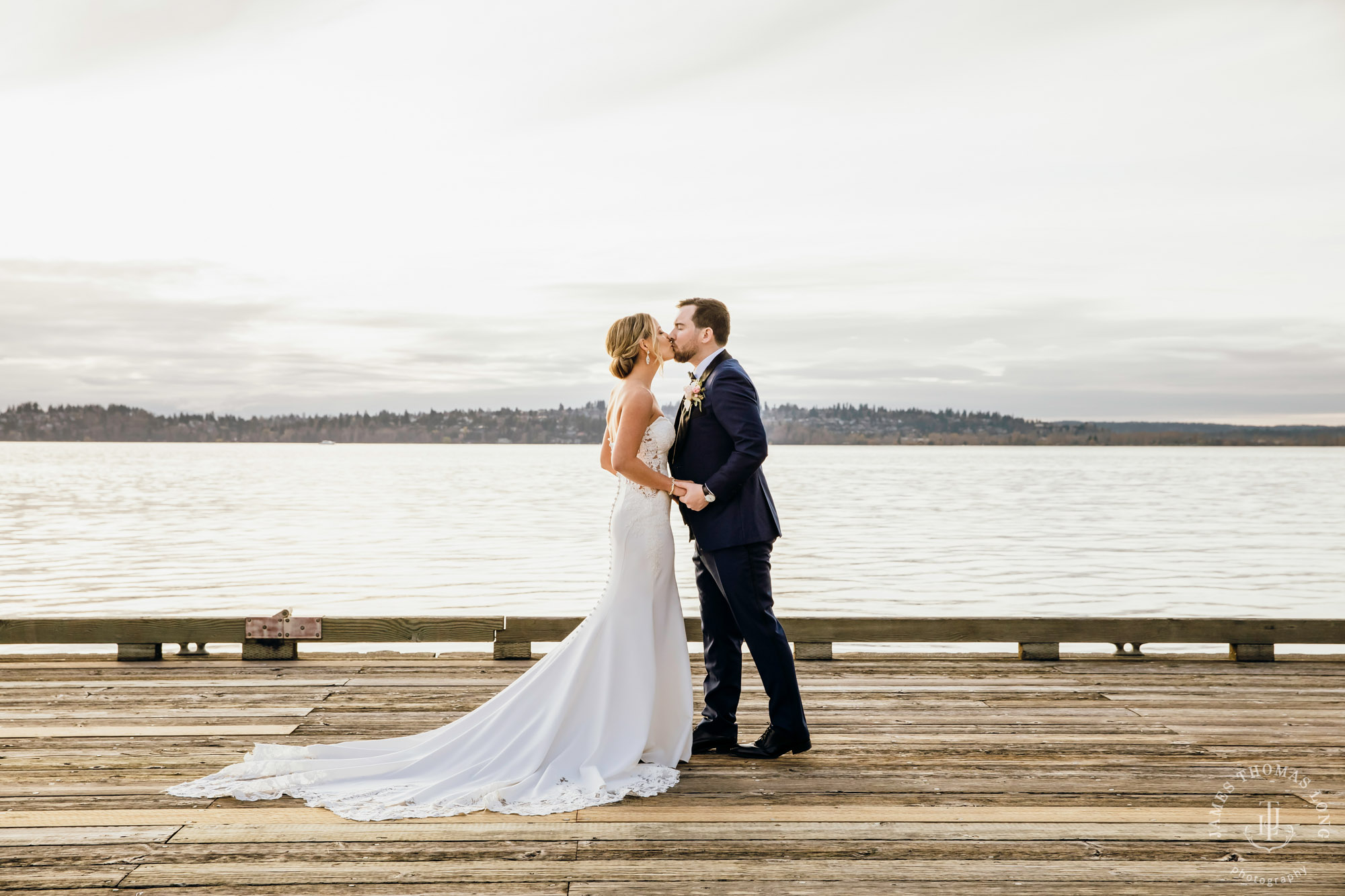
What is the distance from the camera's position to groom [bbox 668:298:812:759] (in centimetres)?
414

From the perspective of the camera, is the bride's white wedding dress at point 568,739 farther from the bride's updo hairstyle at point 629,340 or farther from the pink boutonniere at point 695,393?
the bride's updo hairstyle at point 629,340

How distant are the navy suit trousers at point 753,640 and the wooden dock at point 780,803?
24 centimetres

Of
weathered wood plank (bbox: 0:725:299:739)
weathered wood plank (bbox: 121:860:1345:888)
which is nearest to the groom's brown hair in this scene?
weathered wood plank (bbox: 121:860:1345:888)

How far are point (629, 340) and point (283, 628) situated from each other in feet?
11.5

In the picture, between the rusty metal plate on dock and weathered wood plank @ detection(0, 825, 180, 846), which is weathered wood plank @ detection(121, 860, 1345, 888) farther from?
the rusty metal plate on dock

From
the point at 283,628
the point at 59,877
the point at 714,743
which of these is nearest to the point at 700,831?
the point at 714,743

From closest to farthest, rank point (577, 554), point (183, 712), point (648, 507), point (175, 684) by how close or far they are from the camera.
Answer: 1. point (648, 507)
2. point (183, 712)
3. point (175, 684)
4. point (577, 554)

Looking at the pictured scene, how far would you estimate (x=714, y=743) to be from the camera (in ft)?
14.1

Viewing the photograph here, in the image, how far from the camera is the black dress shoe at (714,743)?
4.30m

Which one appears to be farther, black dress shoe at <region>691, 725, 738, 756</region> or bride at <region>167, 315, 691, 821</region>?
black dress shoe at <region>691, 725, 738, 756</region>

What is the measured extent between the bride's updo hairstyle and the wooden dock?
1765mm

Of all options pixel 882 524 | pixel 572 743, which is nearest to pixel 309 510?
pixel 882 524

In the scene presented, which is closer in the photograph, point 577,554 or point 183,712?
point 183,712

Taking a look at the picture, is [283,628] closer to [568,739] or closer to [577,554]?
[568,739]
